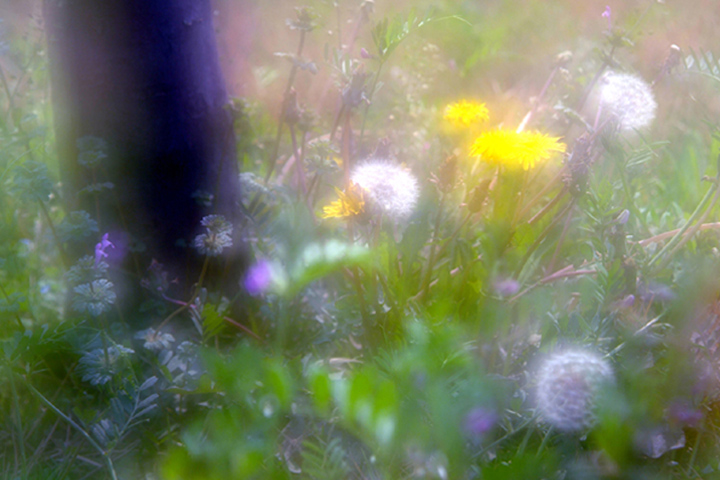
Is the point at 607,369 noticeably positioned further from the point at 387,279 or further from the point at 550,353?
the point at 387,279

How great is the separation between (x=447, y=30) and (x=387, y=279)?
2.03m

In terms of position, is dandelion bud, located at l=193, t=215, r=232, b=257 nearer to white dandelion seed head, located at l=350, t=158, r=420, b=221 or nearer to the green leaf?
the green leaf

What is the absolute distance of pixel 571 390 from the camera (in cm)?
94

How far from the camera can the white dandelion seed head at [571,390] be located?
3.02 feet

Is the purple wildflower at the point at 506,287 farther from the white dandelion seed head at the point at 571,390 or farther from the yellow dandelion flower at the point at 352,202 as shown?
the yellow dandelion flower at the point at 352,202

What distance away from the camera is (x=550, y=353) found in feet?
3.62

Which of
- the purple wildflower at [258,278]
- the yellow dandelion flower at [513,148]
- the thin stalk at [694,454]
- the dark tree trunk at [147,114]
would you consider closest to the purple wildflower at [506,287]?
the yellow dandelion flower at [513,148]

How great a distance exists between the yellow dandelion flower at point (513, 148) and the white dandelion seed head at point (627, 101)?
0.17 m

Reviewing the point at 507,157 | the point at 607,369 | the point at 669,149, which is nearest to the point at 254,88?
the point at 507,157

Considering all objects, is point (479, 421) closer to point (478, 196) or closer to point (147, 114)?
point (478, 196)

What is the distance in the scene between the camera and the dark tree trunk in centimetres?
114

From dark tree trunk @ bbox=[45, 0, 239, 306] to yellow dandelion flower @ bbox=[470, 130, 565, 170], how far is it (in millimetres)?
640

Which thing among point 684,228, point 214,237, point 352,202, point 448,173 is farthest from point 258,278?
point 684,228

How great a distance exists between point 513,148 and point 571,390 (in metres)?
0.52
